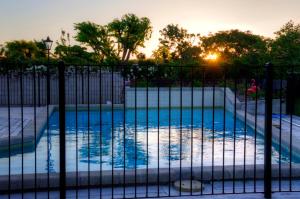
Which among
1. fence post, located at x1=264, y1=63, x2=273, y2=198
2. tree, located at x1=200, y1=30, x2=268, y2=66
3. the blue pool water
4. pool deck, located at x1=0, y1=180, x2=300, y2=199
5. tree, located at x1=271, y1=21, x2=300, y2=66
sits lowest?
the blue pool water

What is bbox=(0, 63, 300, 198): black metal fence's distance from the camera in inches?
210

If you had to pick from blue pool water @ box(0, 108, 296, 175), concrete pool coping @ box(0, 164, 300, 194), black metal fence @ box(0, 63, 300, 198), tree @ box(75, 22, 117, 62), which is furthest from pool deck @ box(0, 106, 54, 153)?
tree @ box(75, 22, 117, 62)

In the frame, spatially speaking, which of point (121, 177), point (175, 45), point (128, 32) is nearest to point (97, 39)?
point (128, 32)

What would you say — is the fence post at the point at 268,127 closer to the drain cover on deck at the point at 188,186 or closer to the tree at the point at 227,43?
the drain cover on deck at the point at 188,186

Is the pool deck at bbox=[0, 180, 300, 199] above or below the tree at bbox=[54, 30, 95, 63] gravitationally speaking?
below

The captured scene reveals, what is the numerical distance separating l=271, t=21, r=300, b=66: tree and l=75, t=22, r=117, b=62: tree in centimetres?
2240

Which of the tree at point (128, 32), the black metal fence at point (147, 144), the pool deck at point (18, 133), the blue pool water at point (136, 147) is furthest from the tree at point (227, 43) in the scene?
the pool deck at point (18, 133)

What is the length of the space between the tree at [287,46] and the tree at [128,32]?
21507 millimetres

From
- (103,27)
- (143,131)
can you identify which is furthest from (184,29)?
(143,131)

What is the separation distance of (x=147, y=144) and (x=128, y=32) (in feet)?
126

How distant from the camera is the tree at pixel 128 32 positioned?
4294cm

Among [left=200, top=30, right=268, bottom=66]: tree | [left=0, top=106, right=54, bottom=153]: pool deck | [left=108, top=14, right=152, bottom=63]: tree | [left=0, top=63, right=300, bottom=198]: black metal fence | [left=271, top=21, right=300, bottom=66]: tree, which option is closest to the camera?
[left=0, top=63, right=300, bottom=198]: black metal fence

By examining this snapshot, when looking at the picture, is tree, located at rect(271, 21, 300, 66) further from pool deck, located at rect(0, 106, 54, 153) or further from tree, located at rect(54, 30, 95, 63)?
tree, located at rect(54, 30, 95, 63)

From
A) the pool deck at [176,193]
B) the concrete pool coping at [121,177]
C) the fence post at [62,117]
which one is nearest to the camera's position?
the fence post at [62,117]
